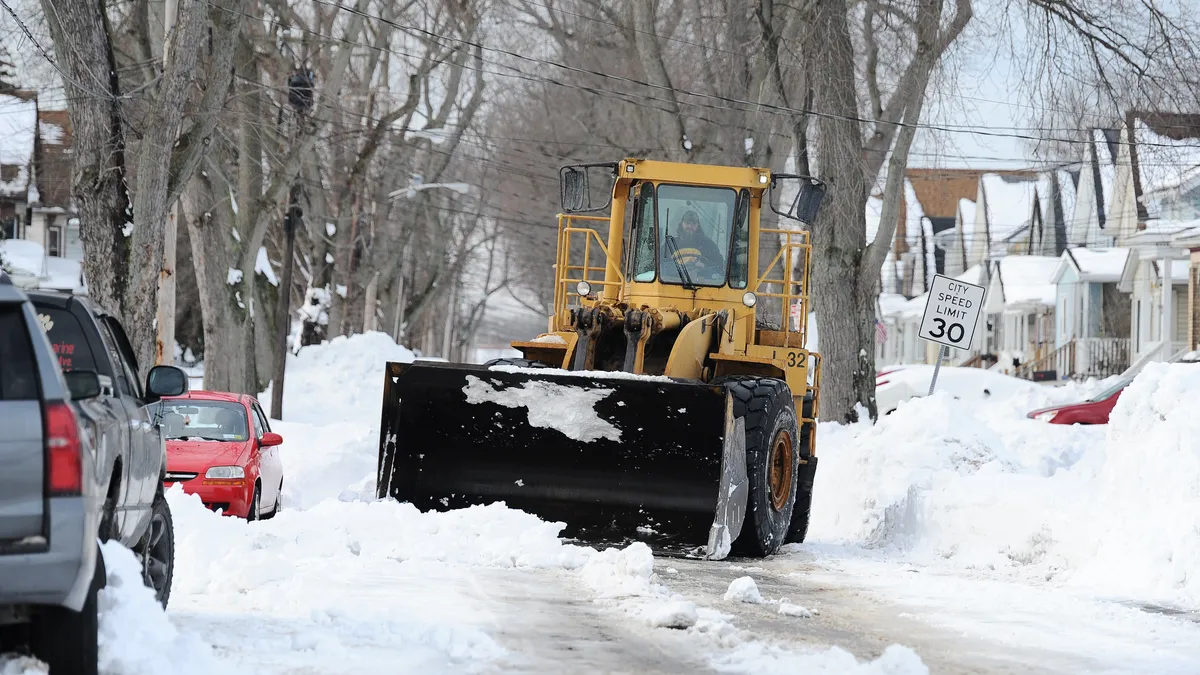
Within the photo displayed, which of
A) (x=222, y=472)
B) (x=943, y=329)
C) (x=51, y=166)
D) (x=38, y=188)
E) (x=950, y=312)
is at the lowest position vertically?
(x=222, y=472)

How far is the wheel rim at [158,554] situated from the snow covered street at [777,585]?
18cm

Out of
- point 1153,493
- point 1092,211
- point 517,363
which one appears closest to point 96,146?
point 517,363

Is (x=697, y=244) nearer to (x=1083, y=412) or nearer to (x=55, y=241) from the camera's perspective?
(x=1083, y=412)

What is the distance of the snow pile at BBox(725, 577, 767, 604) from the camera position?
28.9ft

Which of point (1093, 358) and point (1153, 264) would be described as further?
point (1093, 358)

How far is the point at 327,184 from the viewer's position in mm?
45125

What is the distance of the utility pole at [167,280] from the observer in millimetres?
19031

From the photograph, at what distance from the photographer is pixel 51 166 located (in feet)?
182

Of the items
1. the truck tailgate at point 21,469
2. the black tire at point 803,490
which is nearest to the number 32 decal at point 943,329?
the black tire at point 803,490

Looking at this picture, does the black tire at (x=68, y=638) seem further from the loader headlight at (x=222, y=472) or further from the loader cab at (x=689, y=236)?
the loader headlight at (x=222, y=472)

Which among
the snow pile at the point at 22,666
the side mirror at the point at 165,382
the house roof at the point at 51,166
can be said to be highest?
the house roof at the point at 51,166

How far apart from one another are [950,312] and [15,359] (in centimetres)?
1512

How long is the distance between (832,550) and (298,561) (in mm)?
5159

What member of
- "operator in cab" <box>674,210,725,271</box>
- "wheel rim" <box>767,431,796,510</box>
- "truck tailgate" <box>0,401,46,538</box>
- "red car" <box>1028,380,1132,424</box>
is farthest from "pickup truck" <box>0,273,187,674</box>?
"red car" <box>1028,380,1132,424</box>
